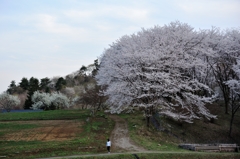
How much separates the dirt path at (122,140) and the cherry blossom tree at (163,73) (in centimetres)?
301

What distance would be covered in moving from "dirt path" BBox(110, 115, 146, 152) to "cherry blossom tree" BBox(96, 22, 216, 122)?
9.87 feet

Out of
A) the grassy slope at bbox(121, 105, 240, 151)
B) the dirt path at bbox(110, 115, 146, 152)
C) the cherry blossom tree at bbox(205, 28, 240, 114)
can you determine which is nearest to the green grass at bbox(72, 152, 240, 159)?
the dirt path at bbox(110, 115, 146, 152)

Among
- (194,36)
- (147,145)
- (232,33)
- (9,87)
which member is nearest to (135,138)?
(147,145)

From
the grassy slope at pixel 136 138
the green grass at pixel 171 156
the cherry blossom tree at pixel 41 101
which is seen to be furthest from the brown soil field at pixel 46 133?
the cherry blossom tree at pixel 41 101

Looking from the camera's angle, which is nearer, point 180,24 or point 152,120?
point 152,120

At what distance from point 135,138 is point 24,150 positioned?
9337 millimetres

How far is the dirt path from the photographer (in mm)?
18094

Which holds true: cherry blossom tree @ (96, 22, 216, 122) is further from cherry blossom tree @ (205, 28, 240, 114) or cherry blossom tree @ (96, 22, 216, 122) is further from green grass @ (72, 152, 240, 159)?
green grass @ (72, 152, 240, 159)

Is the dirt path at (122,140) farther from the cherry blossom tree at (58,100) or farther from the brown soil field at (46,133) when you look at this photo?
the cherry blossom tree at (58,100)

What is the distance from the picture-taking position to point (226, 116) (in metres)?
32.4

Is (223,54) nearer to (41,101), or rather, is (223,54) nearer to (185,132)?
(185,132)

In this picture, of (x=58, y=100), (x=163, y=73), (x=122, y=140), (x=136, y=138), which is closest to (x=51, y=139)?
(x=122, y=140)

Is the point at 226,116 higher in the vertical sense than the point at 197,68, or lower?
lower

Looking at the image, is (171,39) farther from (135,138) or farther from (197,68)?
(135,138)
